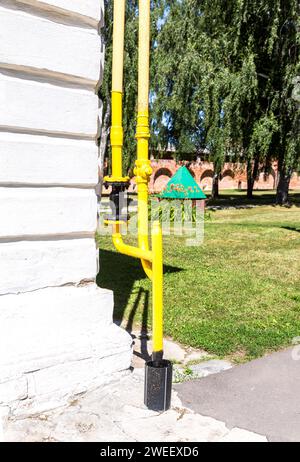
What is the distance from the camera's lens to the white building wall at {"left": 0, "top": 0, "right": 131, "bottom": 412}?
105 inches

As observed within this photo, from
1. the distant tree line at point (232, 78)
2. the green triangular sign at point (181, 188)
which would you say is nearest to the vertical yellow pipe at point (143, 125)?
the green triangular sign at point (181, 188)

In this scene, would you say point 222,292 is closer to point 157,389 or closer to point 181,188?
point 157,389

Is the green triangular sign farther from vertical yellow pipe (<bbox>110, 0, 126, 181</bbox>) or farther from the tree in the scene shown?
vertical yellow pipe (<bbox>110, 0, 126, 181</bbox>)

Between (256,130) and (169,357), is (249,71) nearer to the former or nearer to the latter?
(256,130)

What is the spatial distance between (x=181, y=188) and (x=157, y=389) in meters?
15.0

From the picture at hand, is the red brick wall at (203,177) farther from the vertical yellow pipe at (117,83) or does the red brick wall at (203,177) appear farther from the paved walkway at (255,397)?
the paved walkway at (255,397)

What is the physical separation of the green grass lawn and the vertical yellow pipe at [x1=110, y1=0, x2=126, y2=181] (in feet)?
5.83

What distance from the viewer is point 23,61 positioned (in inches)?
105

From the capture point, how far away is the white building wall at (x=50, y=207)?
2666 millimetres

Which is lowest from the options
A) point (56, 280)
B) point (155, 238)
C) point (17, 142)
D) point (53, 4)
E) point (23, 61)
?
point (56, 280)

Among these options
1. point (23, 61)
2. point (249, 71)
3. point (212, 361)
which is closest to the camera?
point (23, 61)

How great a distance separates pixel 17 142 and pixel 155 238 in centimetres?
97

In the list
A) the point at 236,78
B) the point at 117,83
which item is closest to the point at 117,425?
the point at 117,83

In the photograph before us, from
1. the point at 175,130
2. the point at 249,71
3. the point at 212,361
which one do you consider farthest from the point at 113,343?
the point at 175,130
